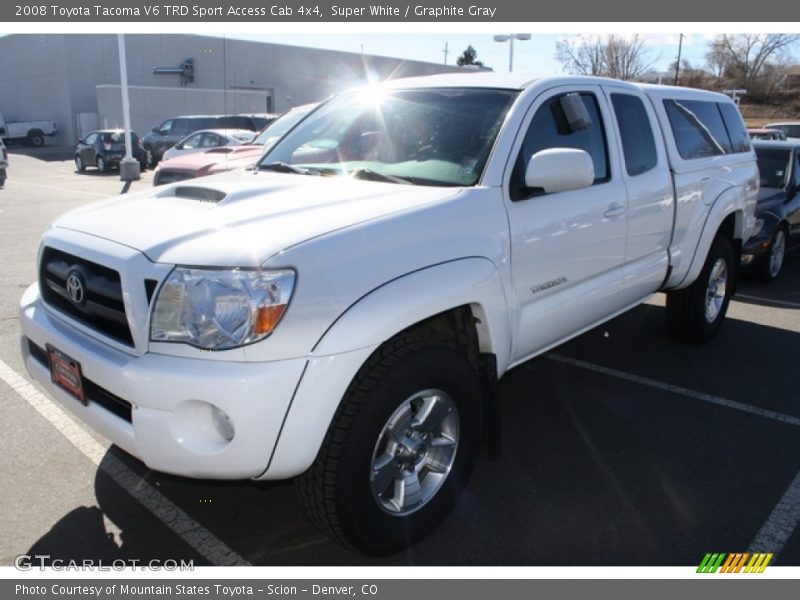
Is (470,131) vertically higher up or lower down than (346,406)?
higher up

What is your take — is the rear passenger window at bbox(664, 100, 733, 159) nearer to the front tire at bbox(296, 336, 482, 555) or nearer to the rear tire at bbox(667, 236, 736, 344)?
the rear tire at bbox(667, 236, 736, 344)

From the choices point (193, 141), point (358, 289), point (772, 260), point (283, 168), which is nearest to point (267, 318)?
point (358, 289)

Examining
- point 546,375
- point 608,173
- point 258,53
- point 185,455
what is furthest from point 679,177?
point 258,53

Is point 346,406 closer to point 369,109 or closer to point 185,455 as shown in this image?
point 185,455

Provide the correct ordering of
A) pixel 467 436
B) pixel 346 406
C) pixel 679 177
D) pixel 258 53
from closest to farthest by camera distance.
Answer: pixel 346 406 < pixel 467 436 < pixel 679 177 < pixel 258 53

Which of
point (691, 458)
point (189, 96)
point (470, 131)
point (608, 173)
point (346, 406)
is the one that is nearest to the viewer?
point (346, 406)

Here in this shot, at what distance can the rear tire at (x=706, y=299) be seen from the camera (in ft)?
18.0

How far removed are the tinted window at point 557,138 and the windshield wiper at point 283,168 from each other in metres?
1.11

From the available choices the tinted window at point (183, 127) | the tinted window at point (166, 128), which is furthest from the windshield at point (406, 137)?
the tinted window at point (166, 128)

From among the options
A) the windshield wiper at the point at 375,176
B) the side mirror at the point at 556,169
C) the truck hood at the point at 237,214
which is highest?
the side mirror at the point at 556,169

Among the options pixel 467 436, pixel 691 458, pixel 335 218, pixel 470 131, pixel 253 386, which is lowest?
pixel 691 458

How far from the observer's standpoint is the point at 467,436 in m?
3.10

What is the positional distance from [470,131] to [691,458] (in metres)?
2.15

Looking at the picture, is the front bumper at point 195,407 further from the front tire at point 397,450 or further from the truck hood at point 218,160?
the truck hood at point 218,160
